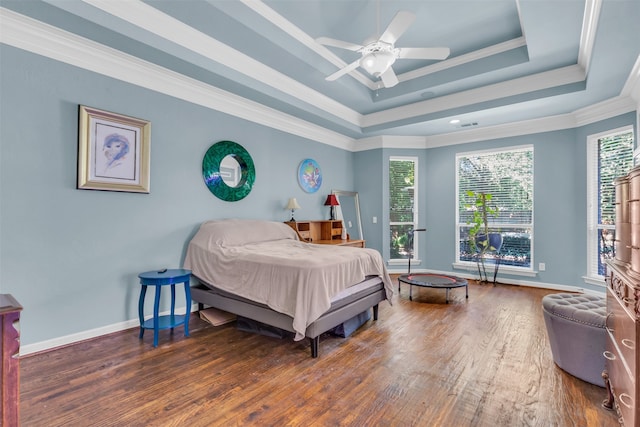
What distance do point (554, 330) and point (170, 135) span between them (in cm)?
412

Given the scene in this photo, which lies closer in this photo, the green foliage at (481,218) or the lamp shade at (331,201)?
the green foliage at (481,218)

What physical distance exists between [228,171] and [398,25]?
106 inches

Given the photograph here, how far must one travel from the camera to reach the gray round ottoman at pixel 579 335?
6.77ft

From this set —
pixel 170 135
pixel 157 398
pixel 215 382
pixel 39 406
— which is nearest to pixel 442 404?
pixel 215 382

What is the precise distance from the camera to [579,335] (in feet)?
7.02

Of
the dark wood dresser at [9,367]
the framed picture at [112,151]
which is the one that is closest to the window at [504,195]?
the framed picture at [112,151]

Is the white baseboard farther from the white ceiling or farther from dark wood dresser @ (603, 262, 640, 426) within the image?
dark wood dresser @ (603, 262, 640, 426)

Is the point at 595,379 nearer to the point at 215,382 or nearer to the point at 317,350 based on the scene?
the point at 317,350

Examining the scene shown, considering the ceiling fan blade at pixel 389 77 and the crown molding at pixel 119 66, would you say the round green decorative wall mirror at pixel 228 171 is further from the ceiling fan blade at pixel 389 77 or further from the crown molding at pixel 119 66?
the ceiling fan blade at pixel 389 77

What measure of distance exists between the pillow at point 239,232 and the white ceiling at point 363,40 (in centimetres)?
168

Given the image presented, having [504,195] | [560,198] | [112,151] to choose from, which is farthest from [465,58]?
[112,151]

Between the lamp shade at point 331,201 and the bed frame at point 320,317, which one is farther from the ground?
the lamp shade at point 331,201

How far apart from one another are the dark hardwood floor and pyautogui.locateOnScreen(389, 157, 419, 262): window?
116 inches

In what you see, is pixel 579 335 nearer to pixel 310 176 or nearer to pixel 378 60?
pixel 378 60
